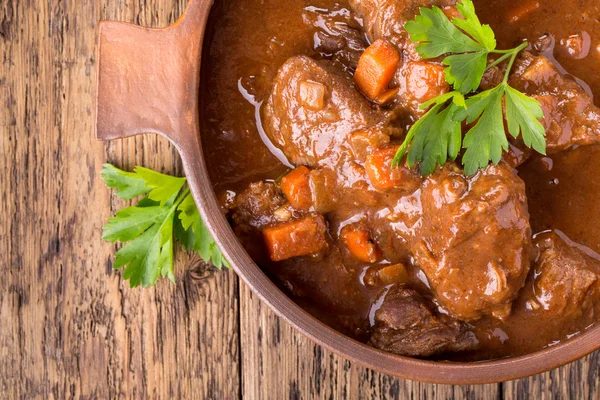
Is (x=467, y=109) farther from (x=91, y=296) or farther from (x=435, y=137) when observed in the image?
(x=91, y=296)

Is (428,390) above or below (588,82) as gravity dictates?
below

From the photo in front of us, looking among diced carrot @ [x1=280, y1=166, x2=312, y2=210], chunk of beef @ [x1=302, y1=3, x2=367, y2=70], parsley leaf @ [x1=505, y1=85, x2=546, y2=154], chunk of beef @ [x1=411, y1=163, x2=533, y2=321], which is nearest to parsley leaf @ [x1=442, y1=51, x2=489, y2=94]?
parsley leaf @ [x1=505, y1=85, x2=546, y2=154]

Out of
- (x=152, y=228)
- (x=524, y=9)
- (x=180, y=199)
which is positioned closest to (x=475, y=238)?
(x=524, y=9)

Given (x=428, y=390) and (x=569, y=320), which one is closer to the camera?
(x=569, y=320)

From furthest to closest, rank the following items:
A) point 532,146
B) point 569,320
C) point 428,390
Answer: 1. point 428,390
2. point 569,320
3. point 532,146

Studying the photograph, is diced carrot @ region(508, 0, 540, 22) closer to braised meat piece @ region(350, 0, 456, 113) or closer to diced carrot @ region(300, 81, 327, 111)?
braised meat piece @ region(350, 0, 456, 113)

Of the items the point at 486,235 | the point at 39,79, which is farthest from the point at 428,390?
the point at 39,79

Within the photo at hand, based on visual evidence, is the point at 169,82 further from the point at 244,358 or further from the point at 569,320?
the point at 569,320
